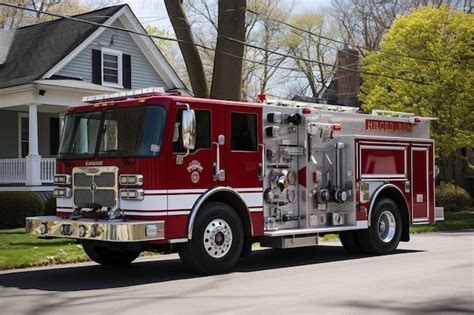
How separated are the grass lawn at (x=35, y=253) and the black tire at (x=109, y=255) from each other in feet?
3.46

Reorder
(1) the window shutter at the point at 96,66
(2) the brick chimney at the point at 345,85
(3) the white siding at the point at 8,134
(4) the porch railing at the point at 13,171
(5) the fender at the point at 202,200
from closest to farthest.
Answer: (5) the fender at the point at 202,200
(4) the porch railing at the point at 13,171
(3) the white siding at the point at 8,134
(1) the window shutter at the point at 96,66
(2) the brick chimney at the point at 345,85

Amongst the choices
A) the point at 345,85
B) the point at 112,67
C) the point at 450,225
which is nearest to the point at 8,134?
the point at 112,67

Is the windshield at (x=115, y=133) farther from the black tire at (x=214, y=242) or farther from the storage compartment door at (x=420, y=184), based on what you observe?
the storage compartment door at (x=420, y=184)

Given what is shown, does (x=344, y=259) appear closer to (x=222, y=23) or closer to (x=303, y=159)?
(x=303, y=159)

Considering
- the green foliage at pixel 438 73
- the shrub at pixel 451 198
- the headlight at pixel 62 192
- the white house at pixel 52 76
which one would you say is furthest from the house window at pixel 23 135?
the shrub at pixel 451 198

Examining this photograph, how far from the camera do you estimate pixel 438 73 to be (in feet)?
85.5

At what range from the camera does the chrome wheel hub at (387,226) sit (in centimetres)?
1341

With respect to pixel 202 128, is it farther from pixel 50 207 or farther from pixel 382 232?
pixel 50 207

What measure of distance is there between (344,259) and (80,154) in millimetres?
5220

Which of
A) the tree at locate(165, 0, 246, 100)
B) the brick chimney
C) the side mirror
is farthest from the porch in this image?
the brick chimney

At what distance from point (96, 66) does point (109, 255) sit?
48.4 ft

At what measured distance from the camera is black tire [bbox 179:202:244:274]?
33.3 feet

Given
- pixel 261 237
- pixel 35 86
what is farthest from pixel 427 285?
pixel 35 86

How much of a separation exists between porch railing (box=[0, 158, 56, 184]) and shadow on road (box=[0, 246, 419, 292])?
34.3ft
